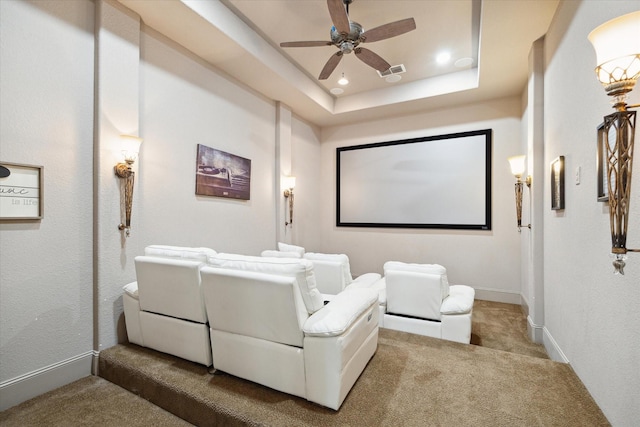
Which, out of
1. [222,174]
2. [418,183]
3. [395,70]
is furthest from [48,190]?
[418,183]

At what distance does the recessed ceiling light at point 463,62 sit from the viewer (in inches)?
163

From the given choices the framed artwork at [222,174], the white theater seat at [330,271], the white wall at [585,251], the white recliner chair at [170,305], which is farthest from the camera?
the framed artwork at [222,174]

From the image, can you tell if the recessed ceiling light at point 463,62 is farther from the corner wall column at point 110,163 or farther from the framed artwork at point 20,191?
the framed artwork at point 20,191

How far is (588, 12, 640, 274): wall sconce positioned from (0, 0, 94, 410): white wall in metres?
3.28

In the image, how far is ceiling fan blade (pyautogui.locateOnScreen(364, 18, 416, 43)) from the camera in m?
2.64

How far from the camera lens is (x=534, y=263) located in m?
3.03

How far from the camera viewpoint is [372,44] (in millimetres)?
3836

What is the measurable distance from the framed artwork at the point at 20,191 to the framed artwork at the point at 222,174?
4.90ft

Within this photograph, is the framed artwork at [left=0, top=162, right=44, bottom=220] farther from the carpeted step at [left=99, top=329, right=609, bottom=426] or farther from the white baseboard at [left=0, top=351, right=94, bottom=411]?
the carpeted step at [left=99, top=329, right=609, bottom=426]

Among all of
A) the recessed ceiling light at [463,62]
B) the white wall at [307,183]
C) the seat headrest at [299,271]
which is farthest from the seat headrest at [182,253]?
the recessed ceiling light at [463,62]

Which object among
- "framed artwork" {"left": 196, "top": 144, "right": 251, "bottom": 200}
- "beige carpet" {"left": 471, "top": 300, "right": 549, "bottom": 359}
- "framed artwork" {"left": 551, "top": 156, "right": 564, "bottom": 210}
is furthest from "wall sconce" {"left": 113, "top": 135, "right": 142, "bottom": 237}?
"beige carpet" {"left": 471, "top": 300, "right": 549, "bottom": 359}

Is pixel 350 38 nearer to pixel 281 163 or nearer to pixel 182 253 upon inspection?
pixel 281 163

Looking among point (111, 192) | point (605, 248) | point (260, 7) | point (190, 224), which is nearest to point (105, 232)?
point (111, 192)

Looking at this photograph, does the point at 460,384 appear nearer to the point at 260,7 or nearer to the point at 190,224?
the point at 190,224
